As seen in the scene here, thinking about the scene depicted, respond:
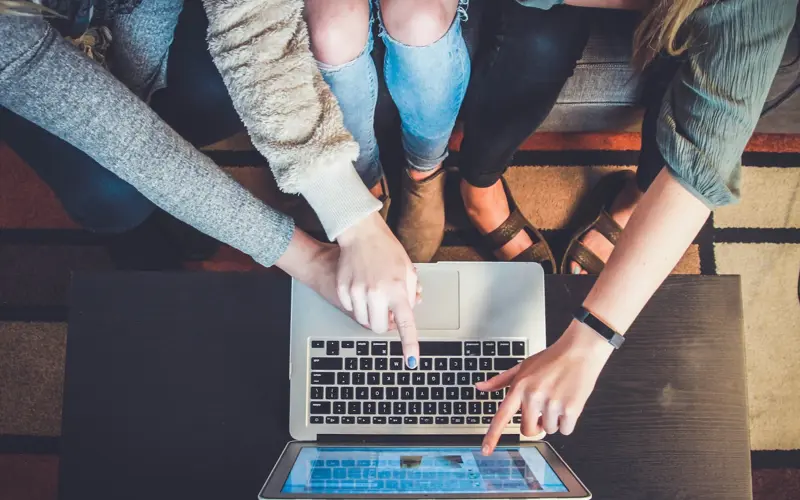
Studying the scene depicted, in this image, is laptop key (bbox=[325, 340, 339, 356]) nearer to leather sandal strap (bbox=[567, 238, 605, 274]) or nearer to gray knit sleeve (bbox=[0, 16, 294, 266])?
gray knit sleeve (bbox=[0, 16, 294, 266])

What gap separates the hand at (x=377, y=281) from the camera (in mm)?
A: 662

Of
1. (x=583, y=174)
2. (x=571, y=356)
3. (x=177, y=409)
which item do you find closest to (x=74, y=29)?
(x=177, y=409)

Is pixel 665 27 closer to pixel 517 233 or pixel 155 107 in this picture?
pixel 517 233

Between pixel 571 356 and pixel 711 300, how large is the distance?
0.21m

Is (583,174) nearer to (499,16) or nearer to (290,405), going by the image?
(499,16)

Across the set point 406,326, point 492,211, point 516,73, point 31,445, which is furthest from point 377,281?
point 31,445

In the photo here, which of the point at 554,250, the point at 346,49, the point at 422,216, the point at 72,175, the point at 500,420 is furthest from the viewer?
the point at 554,250

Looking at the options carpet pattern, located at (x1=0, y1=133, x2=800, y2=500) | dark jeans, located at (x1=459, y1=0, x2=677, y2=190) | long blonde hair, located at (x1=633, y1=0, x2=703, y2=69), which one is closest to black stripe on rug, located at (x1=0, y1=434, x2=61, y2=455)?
carpet pattern, located at (x1=0, y1=133, x2=800, y2=500)

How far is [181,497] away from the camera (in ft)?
2.33

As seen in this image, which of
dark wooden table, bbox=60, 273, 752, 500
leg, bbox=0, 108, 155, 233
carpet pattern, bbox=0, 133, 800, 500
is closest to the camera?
dark wooden table, bbox=60, 273, 752, 500

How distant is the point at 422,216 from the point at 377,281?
472 millimetres

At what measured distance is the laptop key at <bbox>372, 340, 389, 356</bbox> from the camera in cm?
72

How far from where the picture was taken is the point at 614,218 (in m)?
1.18

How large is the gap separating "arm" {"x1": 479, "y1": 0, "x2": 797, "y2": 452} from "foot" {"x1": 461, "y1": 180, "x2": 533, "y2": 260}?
1.53 ft
